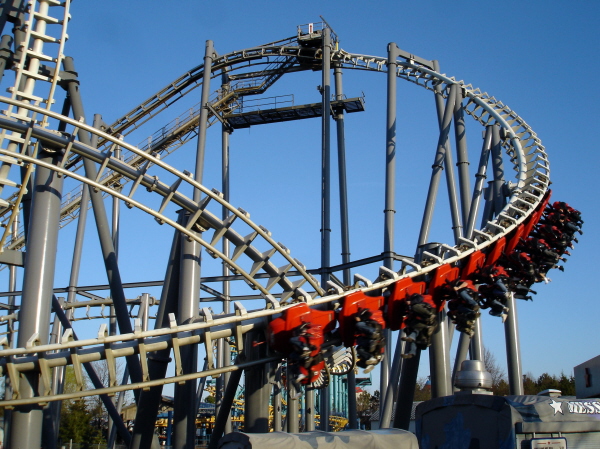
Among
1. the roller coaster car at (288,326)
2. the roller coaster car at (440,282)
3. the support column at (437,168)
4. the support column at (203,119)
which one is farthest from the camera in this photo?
the support column at (203,119)

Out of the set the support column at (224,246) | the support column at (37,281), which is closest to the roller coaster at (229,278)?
the support column at (37,281)

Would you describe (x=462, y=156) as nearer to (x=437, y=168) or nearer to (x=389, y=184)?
(x=437, y=168)

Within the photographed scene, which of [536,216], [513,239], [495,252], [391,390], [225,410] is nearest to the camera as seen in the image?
[225,410]

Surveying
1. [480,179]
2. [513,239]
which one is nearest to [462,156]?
[480,179]

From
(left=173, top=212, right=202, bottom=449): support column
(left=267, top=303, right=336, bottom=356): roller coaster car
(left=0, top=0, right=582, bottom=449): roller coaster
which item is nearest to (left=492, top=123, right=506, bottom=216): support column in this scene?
(left=0, top=0, right=582, bottom=449): roller coaster

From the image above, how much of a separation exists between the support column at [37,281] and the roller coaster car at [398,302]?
373 centimetres

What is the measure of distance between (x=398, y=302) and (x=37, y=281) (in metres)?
3.95

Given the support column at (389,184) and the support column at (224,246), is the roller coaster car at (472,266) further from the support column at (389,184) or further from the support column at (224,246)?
the support column at (224,246)

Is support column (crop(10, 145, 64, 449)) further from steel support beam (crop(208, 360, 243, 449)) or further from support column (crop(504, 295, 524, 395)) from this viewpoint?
support column (crop(504, 295, 524, 395))

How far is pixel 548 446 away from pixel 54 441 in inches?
221

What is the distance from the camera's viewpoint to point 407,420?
7.57 meters

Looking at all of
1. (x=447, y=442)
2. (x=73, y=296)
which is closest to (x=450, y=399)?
(x=447, y=442)

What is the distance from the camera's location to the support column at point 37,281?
6324mm

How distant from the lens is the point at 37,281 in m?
6.85
